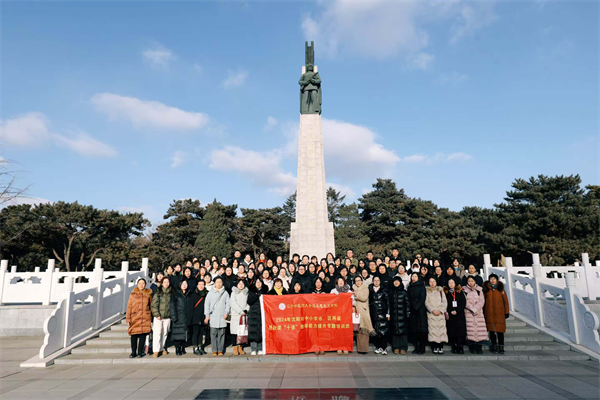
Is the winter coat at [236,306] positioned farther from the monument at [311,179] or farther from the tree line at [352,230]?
the tree line at [352,230]

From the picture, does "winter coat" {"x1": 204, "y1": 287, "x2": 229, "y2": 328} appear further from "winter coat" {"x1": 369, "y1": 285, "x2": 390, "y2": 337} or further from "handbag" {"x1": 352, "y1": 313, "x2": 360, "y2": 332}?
"winter coat" {"x1": 369, "y1": 285, "x2": 390, "y2": 337}

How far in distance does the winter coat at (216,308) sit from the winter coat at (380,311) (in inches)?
116

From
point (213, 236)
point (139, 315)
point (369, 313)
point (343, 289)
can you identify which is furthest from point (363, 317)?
point (213, 236)

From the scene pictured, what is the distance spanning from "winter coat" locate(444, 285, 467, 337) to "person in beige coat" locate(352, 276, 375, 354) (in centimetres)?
157

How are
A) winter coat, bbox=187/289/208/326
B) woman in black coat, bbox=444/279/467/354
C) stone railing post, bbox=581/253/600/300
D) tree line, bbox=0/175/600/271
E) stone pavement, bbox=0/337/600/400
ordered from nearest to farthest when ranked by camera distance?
stone pavement, bbox=0/337/600/400 < woman in black coat, bbox=444/279/467/354 < winter coat, bbox=187/289/208/326 < stone railing post, bbox=581/253/600/300 < tree line, bbox=0/175/600/271

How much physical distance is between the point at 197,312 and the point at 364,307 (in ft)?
11.1

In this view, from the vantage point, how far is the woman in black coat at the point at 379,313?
6.66m

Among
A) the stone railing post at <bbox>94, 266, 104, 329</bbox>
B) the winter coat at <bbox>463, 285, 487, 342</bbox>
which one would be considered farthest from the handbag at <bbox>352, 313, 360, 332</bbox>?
the stone railing post at <bbox>94, 266, 104, 329</bbox>

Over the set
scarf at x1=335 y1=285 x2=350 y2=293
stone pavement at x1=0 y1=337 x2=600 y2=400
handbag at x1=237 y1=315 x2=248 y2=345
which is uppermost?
scarf at x1=335 y1=285 x2=350 y2=293

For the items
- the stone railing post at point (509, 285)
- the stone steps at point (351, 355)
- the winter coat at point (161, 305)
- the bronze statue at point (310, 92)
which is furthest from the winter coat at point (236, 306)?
the bronze statue at point (310, 92)

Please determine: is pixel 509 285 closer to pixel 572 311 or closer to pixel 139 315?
pixel 572 311

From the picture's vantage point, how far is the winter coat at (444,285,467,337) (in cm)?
664

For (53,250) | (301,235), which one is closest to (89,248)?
(53,250)

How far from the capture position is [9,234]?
26859 mm
